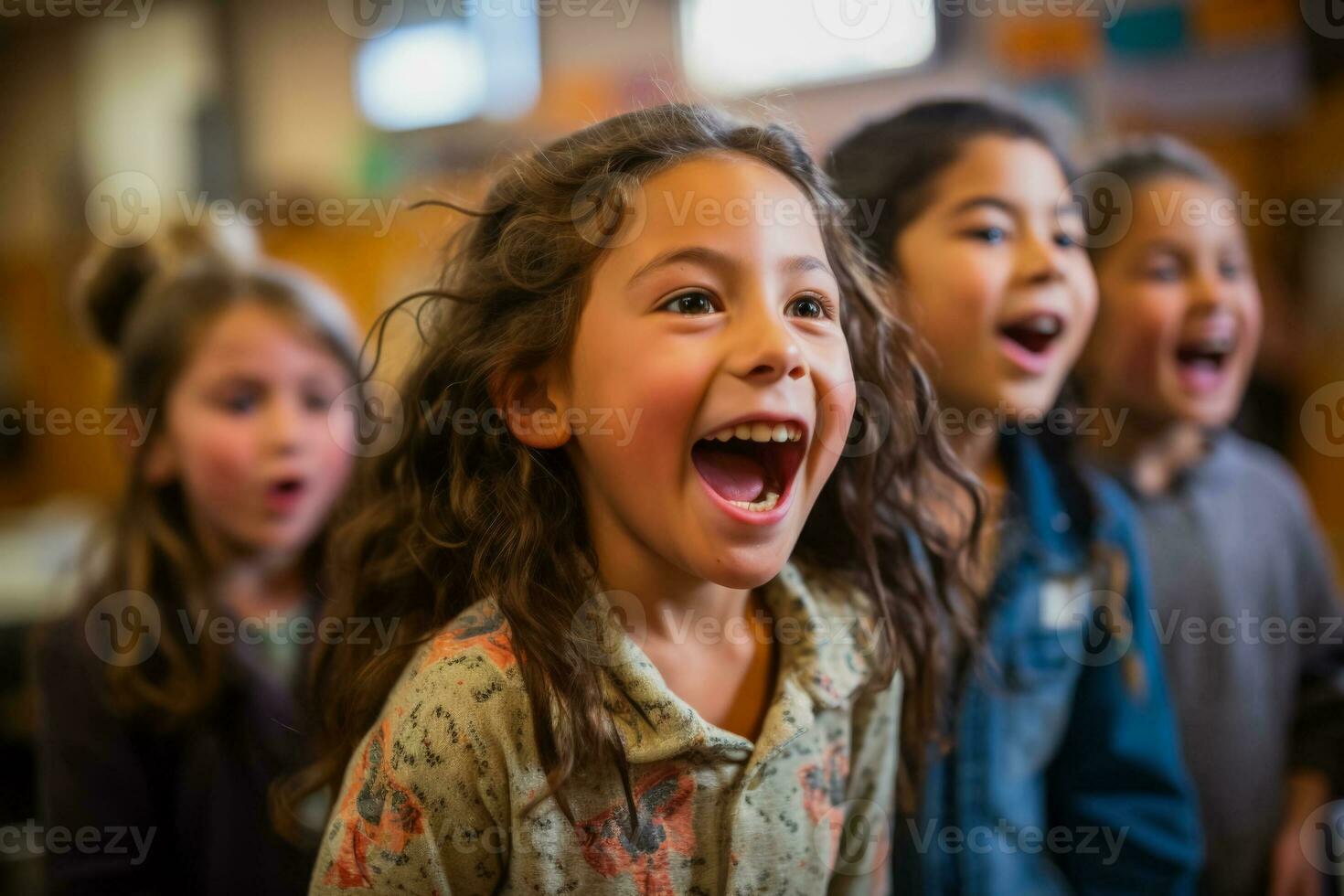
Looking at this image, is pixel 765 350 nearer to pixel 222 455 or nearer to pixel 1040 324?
pixel 1040 324

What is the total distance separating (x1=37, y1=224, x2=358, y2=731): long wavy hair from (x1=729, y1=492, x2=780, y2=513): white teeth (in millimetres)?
651

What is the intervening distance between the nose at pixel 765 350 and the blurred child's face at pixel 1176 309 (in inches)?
19.8

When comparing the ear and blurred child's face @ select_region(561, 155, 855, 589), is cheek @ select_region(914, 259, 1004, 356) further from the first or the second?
the ear

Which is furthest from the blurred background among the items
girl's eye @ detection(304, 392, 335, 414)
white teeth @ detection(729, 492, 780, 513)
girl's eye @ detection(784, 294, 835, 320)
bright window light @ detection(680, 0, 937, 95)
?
white teeth @ detection(729, 492, 780, 513)

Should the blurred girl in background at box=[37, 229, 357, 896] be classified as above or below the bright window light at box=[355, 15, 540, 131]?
below

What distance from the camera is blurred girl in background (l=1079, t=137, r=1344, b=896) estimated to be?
0.93 meters

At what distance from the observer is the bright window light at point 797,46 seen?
2.30 meters

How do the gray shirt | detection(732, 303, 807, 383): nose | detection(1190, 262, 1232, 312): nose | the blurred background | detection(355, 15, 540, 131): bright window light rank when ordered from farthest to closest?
1. detection(355, 15, 540, 131): bright window light
2. the blurred background
3. the gray shirt
4. detection(1190, 262, 1232, 312): nose
5. detection(732, 303, 807, 383): nose

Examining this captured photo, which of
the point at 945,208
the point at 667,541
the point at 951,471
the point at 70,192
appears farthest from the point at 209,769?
the point at 70,192

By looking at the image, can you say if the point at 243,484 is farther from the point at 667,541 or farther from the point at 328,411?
the point at 667,541

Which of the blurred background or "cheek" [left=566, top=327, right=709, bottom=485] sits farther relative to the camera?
the blurred background

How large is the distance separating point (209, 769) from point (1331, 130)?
2.24 m

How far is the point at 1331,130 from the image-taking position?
1.87 meters

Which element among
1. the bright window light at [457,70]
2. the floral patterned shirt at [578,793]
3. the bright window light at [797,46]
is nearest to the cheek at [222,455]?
the floral patterned shirt at [578,793]
